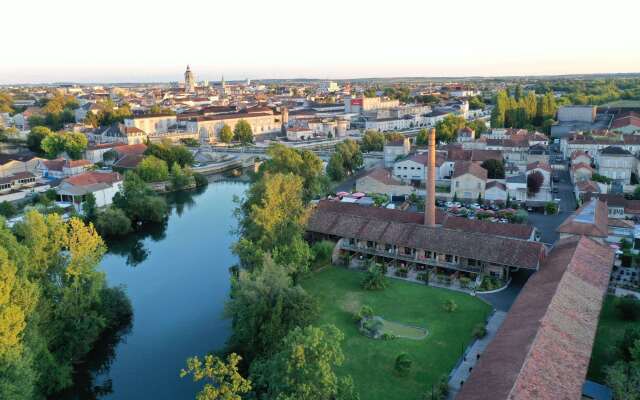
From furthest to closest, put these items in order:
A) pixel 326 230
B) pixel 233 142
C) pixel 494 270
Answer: pixel 233 142 < pixel 326 230 < pixel 494 270

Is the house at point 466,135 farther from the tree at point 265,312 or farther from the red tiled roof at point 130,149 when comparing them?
the tree at point 265,312

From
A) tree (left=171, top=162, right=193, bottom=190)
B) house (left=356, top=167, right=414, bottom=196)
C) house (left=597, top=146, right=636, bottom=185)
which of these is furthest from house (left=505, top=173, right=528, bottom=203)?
tree (left=171, top=162, right=193, bottom=190)

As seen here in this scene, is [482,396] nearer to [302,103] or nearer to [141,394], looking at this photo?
[141,394]

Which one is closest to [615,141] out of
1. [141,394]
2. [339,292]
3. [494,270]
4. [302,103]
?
[494,270]

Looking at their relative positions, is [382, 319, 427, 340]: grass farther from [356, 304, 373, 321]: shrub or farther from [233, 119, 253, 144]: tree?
[233, 119, 253, 144]: tree

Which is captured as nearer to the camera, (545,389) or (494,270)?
(545,389)

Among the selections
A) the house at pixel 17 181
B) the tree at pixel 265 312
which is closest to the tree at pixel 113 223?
the house at pixel 17 181
